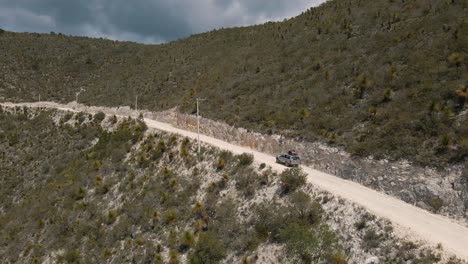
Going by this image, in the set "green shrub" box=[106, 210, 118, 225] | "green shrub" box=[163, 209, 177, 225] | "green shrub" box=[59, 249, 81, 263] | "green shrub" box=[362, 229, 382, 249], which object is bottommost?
"green shrub" box=[59, 249, 81, 263]

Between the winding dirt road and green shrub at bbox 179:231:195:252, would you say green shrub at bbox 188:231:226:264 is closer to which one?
green shrub at bbox 179:231:195:252

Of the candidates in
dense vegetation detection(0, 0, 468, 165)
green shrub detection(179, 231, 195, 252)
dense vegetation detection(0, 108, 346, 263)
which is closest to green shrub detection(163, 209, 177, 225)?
dense vegetation detection(0, 108, 346, 263)

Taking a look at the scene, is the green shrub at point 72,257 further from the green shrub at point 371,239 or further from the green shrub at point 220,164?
the green shrub at point 371,239

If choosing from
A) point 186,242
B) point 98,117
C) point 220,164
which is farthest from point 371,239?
point 98,117

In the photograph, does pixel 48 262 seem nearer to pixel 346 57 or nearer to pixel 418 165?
pixel 418 165

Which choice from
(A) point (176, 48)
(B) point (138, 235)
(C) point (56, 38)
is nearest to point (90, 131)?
(B) point (138, 235)

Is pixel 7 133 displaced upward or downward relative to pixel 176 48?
downward

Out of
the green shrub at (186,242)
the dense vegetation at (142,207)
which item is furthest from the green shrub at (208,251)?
the green shrub at (186,242)
